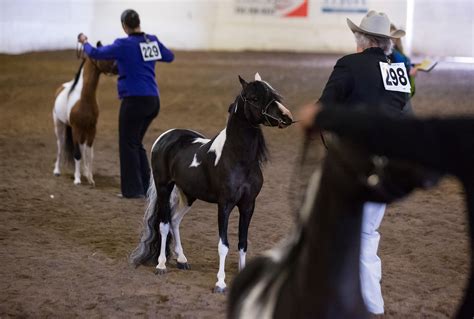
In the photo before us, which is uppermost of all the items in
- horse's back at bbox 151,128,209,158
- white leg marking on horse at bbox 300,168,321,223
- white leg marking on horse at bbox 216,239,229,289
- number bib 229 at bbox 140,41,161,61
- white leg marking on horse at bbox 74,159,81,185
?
white leg marking on horse at bbox 300,168,321,223

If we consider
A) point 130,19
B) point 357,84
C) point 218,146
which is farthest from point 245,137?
point 130,19

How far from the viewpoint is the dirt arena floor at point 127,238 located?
4852 mm

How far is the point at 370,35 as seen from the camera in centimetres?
434

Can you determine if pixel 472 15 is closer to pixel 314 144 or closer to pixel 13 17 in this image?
pixel 13 17

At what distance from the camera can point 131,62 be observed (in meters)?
7.56

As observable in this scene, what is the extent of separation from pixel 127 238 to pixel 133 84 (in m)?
1.94

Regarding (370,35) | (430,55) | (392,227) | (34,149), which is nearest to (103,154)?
(34,149)

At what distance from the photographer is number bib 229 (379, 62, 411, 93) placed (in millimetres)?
4246

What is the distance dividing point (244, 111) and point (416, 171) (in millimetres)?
3007

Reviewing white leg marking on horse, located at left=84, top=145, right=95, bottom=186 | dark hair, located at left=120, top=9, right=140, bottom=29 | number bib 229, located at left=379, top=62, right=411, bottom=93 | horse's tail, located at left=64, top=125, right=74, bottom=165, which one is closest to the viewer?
number bib 229, located at left=379, top=62, right=411, bottom=93

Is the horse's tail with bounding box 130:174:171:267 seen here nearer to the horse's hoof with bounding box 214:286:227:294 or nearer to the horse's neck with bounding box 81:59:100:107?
the horse's hoof with bounding box 214:286:227:294

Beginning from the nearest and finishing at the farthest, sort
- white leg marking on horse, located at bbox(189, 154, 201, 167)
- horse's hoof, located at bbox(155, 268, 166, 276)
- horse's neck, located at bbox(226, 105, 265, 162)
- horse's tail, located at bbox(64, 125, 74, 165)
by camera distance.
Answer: horse's neck, located at bbox(226, 105, 265, 162) → white leg marking on horse, located at bbox(189, 154, 201, 167) → horse's hoof, located at bbox(155, 268, 166, 276) → horse's tail, located at bbox(64, 125, 74, 165)

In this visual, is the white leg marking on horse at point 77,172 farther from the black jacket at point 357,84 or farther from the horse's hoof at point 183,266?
the black jacket at point 357,84

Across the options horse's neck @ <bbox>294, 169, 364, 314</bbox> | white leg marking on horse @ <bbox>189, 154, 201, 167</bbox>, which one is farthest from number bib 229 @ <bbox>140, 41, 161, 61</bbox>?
horse's neck @ <bbox>294, 169, 364, 314</bbox>
